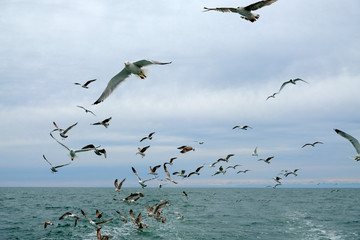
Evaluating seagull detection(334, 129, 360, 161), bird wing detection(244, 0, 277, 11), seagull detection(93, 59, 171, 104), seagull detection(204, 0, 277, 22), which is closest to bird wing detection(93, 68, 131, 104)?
seagull detection(93, 59, 171, 104)

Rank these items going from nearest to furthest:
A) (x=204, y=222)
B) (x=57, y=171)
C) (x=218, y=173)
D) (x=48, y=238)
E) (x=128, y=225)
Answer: (x=57, y=171) → (x=48, y=238) → (x=218, y=173) → (x=128, y=225) → (x=204, y=222)

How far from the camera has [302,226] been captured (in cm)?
3083

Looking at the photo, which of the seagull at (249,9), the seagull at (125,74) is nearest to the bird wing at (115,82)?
the seagull at (125,74)

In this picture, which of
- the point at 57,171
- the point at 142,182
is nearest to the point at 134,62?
the point at 57,171

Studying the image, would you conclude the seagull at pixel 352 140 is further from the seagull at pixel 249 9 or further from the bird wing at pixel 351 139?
the seagull at pixel 249 9

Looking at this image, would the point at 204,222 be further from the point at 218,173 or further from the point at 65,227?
the point at 65,227

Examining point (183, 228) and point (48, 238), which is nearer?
point (48, 238)

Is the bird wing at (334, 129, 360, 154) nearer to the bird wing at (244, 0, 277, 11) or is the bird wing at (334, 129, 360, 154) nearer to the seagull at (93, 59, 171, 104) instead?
the bird wing at (244, 0, 277, 11)

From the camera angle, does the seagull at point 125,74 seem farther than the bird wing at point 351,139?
No

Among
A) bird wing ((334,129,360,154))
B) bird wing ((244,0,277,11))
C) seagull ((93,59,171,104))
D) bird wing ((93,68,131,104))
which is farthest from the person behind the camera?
bird wing ((334,129,360,154))

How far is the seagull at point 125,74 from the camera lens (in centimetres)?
1296

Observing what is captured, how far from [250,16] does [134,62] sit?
15.6ft

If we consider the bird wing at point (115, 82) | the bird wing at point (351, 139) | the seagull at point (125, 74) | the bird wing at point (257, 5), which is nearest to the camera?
the bird wing at point (257, 5)

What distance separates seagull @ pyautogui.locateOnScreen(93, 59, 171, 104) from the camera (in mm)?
12961
